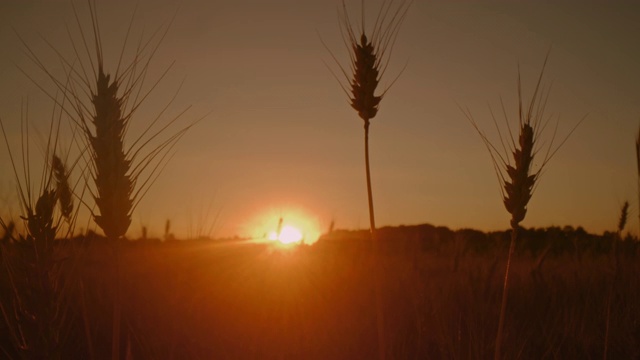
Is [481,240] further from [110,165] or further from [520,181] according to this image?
[110,165]

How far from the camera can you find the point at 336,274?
6.73 m

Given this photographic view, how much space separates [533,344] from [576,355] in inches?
13.5

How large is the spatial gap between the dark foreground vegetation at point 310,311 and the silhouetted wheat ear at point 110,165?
508 millimetres

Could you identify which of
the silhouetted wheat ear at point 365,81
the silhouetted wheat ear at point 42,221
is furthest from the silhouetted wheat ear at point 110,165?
the silhouetted wheat ear at point 365,81

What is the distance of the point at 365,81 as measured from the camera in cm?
247

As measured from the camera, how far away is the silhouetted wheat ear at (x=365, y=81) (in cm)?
239

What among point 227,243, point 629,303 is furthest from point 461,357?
point 227,243

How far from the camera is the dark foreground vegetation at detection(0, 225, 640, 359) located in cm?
340

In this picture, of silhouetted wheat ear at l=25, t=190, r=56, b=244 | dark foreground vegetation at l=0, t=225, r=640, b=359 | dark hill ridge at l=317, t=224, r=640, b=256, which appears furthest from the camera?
dark hill ridge at l=317, t=224, r=640, b=256

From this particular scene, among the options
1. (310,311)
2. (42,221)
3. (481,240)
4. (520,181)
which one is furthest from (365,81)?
(481,240)

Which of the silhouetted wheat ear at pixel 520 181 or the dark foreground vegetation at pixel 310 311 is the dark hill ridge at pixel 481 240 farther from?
the silhouetted wheat ear at pixel 520 181

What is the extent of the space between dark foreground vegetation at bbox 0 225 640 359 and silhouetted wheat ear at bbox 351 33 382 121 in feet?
4.88

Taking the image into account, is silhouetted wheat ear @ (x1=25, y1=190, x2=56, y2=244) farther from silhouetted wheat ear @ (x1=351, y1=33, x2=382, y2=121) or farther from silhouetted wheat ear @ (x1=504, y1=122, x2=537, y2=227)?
silhouetted wheat ear @ (x1=504, y1=122, x2=537, y2=227)

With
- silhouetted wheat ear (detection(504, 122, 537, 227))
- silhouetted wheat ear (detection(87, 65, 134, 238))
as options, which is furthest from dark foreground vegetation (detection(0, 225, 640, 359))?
silhouetted wheat ear (detection(504, 122, 537, 227))
